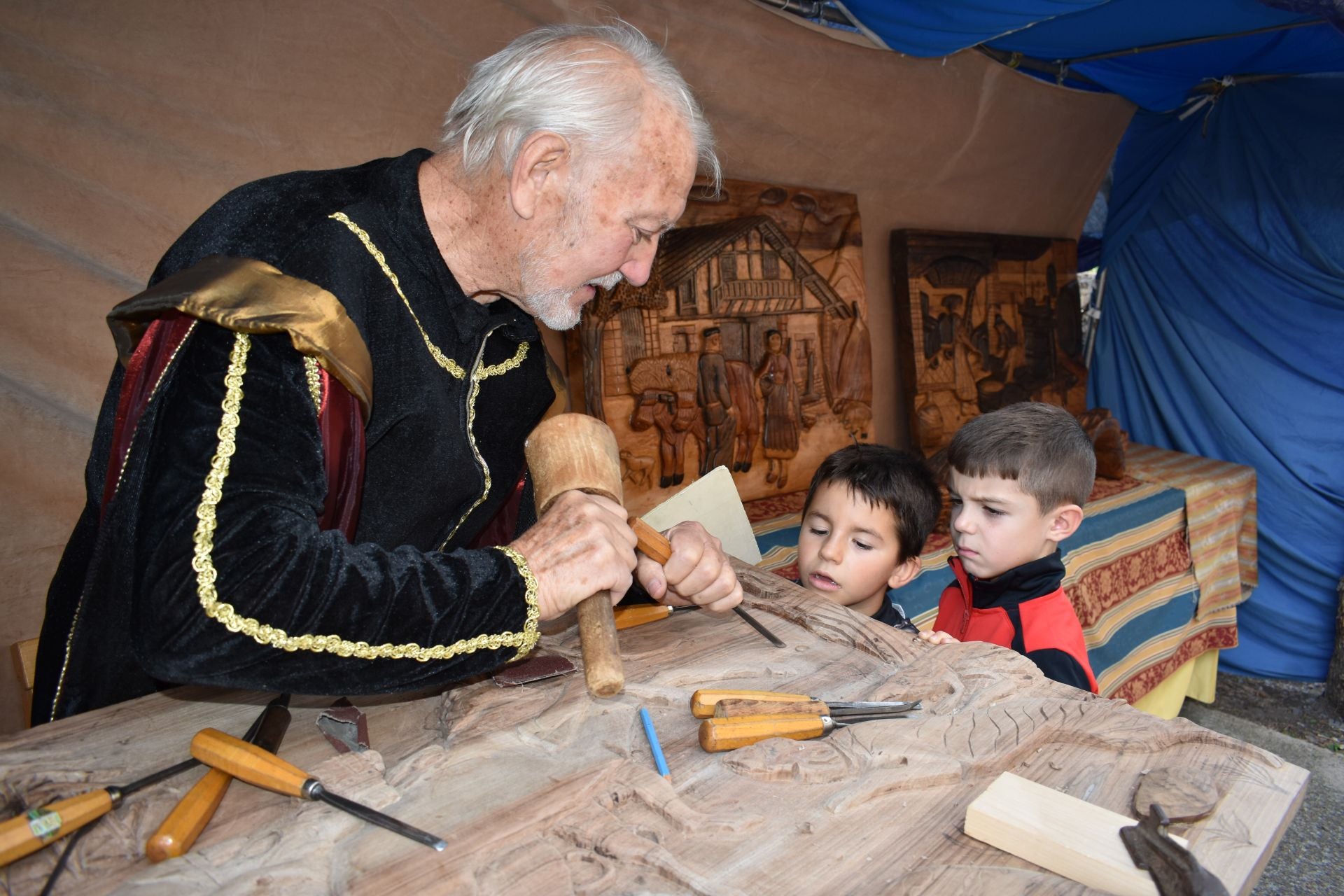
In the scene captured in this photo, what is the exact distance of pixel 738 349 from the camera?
3848 mm

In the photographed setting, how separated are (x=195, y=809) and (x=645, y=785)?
487mm

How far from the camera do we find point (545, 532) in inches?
53.3

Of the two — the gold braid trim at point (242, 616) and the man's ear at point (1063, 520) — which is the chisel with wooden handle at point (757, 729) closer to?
the gold braid trim at point (242, 616)

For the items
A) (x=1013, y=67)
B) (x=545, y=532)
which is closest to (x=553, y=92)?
(x=545, y=532)

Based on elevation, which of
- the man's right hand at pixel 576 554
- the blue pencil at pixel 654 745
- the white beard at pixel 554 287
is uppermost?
the white beard at pixel 554 287

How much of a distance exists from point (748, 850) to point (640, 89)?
120cm

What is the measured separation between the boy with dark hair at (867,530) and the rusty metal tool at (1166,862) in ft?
4.28

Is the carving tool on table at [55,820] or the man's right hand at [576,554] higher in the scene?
the man's right hand at [576,554]

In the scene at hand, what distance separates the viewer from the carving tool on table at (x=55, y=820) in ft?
2.91

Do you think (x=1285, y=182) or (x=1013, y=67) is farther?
(x=1285, y=182)

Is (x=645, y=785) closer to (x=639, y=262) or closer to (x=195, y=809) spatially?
(x=195, y=809)

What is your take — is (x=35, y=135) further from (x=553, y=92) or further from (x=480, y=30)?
(x=553, y=92)

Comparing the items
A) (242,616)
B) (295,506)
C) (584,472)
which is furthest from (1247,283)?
(242,616)

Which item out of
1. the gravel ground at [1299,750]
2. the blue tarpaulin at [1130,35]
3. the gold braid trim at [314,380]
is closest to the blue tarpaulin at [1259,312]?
the gravel ground at [1299,750]
